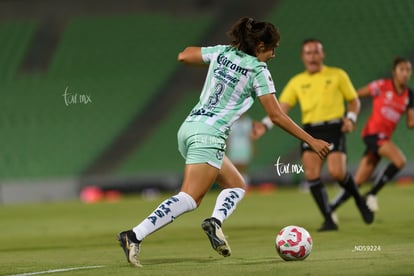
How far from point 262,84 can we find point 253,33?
1.32 ft

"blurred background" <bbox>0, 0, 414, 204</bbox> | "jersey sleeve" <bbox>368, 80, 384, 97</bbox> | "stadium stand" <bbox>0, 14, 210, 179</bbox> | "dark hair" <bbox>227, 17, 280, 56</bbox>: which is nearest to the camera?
"dark hair" <bbox>227, 17, 280, 56</bbox>

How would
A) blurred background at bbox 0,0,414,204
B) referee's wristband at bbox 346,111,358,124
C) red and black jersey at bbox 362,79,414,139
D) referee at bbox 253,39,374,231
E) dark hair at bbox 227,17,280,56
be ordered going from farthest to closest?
1. blurred background at bbox 0,0,414,204
2. red and black jersey at bbox 362,79,414,139
3. referee at bbox 253,39,374,231
4. referee's wristband at bbox 346,111,358,124
5. dark hair at bbox 227,17,280,56

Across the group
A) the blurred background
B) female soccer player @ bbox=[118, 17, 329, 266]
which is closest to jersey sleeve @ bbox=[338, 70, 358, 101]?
female soccer player @ bbox=[118, 17, 329, 266]

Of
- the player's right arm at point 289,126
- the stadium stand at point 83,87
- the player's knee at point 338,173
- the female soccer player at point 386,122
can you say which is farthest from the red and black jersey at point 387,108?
the stadium stand at point 83,87

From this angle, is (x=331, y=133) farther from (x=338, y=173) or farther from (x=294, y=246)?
(x=294, y=246)

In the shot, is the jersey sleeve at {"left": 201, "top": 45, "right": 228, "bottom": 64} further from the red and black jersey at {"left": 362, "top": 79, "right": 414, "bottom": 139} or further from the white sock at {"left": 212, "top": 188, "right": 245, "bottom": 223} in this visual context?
the red and black jersey at {"left": 362, "top": 79, "right": 414, "bottom": 139}

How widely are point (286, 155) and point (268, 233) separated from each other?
11.2 meters

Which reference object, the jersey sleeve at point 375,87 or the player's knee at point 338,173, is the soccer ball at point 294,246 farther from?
the jersey sleeve at point 375,87

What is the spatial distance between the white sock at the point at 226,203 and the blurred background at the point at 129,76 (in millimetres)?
13224

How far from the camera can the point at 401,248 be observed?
27.1 feet

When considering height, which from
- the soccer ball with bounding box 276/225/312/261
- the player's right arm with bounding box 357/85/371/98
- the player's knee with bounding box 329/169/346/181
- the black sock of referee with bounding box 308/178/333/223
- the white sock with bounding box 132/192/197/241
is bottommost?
the soccer ball with bounding box 276/225/312/261

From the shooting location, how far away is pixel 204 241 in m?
10.5

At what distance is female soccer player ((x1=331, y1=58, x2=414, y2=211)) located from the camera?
1391cm

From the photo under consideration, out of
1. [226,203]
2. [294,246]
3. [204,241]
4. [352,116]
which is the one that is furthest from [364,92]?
[294,246]
